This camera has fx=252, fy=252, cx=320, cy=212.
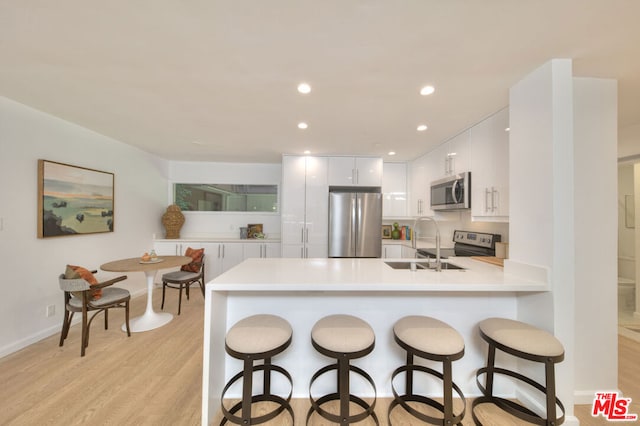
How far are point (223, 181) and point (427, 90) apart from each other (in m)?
3.86

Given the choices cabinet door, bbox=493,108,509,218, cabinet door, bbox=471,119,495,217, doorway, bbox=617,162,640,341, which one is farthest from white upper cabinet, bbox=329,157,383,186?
doorway, bbox=617,162,640,341

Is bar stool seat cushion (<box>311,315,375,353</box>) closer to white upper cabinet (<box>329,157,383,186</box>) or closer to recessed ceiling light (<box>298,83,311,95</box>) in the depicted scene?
recessed ceiling light (<box>298,83,311,95</box>)

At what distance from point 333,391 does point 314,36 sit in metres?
2.22

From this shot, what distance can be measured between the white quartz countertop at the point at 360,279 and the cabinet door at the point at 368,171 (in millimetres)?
2207

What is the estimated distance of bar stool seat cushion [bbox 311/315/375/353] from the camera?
1.30 m

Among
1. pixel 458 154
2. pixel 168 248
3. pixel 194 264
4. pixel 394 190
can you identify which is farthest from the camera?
pixel 394 190

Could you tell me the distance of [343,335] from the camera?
1.36m

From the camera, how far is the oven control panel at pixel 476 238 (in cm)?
271

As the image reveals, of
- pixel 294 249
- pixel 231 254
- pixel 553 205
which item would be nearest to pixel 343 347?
pixel 553 205

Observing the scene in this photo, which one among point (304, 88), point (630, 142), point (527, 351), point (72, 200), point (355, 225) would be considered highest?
point (304, 88)

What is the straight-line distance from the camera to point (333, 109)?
2.28m

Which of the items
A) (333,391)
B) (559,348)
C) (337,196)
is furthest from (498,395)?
(337,196)

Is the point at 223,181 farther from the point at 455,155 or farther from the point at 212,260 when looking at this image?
the point at 455,155

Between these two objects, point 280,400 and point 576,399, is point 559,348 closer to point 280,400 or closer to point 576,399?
point 576,399
